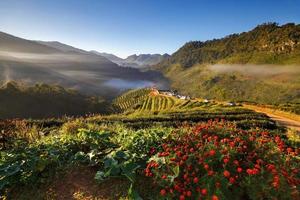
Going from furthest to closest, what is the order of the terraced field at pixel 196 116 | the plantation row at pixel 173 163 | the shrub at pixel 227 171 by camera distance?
the terraced field at pixel 196 116 < the plantation row at pixel 173 163 < the shrub at pixel 227 171

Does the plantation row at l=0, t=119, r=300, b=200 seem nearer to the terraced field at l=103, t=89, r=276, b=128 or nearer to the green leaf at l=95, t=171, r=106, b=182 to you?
the green leaf at l=95, t=171, r=106, b=182

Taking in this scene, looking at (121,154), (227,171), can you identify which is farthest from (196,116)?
(227,171)

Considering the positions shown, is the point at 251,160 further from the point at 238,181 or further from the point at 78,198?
the point at 78,198

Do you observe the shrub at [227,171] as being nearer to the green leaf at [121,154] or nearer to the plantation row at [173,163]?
the plantation row at [173,163]

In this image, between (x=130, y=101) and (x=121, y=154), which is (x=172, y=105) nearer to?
(x=121, y=154)

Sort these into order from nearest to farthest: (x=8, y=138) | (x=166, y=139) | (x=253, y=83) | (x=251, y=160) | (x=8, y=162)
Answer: (x=251, y=160)
(x=8, y=162)
(x=166, y=139)
(x=8, y=138)
(x=253, y=83)

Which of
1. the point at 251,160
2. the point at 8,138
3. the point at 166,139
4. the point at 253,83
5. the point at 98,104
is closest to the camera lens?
the point at 251,160

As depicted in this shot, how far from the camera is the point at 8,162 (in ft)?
24.6

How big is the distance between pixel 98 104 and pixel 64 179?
4167 inches

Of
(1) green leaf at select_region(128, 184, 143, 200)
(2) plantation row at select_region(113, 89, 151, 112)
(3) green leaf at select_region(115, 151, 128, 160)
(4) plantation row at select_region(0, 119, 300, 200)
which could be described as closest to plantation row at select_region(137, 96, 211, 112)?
(2) plantation row at select_region(113, 89, 151, 112)

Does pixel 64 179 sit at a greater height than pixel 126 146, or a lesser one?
lesser

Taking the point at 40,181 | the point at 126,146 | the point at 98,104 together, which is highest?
the point at 126,146

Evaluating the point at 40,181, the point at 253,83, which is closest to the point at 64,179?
the point at 40,181

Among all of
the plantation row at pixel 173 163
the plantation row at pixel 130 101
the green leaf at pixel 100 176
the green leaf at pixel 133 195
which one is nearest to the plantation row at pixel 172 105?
the plantation row at pixel 130 101
